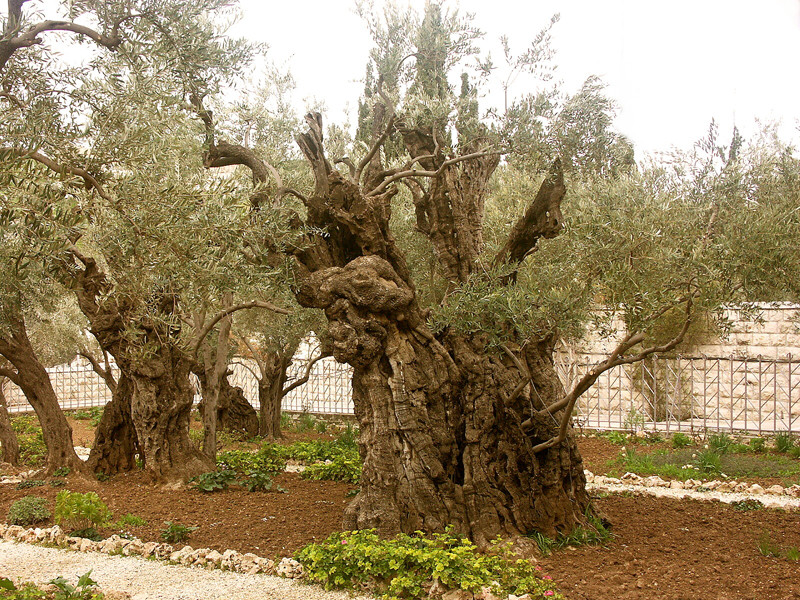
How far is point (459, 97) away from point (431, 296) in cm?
365

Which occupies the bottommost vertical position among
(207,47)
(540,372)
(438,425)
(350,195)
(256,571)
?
(256,571)

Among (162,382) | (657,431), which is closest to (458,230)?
(162,382)

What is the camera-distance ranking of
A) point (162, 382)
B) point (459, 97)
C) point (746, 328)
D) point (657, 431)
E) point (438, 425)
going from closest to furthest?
point (438, 425), point (459, 97), point (162, 382), point (657, 431), point (746, 328)

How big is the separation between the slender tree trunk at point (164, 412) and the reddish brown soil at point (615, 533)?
43 centimetres

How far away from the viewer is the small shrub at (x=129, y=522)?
7875 mm

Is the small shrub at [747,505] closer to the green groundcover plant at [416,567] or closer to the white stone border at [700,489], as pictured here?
the white stone border at [700,489]

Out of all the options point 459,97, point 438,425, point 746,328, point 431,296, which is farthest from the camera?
point 746,328

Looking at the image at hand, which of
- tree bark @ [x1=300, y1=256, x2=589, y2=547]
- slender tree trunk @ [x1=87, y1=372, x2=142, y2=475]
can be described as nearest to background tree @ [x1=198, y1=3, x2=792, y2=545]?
tree bark @ [x1=300, y1=256, x2=589, y2=547]

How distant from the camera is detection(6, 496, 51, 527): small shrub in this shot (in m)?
8.21

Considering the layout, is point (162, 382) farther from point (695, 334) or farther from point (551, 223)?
point (695, 334)

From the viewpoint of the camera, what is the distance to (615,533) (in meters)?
7.32

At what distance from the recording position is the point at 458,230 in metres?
7.71

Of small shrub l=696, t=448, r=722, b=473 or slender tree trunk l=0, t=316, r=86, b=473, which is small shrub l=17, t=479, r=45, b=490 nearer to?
slender tree trunk l=0, t=316, r=86, b=473

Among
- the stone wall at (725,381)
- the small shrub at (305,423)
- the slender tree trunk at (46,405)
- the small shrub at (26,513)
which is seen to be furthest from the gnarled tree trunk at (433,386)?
the small shrub at (305,423)
